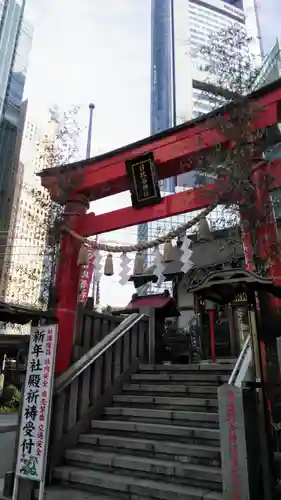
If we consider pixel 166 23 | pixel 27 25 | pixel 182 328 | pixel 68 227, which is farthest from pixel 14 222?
pixel 166 23

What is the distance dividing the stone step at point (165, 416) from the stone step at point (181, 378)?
100 centimetres

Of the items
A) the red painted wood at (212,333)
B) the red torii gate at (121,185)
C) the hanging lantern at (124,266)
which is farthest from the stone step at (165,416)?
the red painted wood at (212,333)

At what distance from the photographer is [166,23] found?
65688 millimetres

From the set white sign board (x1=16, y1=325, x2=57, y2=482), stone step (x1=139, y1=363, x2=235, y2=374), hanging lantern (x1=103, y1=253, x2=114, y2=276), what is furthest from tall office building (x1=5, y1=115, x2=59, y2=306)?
white sign board (x1=16, y1=325, x2=57, y2=482)

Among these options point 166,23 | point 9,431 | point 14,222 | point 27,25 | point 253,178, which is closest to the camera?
point 253,178

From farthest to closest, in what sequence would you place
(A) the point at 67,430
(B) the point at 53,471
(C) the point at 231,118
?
(C) the point at 231,118 → (A) the point at 67,430 → (B) the point at 53,471

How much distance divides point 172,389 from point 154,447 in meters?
1.56

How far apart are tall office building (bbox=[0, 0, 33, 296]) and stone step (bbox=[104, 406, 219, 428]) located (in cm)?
2803

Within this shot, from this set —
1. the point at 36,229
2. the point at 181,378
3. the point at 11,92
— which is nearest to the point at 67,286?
the point at 181,378

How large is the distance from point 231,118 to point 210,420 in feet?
19.0

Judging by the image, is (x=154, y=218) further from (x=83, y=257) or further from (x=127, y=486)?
(x=127, y=486)

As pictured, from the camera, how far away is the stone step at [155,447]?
486 centimetres

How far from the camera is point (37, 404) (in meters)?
5.00

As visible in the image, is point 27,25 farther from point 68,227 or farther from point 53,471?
point 53,471
